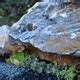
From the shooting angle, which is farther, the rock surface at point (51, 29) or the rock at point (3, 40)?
the rock at point (3, 40)

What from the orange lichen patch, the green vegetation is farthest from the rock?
the orange lichen patch

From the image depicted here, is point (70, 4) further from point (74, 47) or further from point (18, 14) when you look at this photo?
point (18, 14)

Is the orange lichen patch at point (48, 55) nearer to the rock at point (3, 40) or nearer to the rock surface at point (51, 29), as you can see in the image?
the rock surface at point (51, 29)

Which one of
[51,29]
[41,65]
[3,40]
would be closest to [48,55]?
[41,65]

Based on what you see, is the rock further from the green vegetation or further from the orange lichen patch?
the orange lichen patch

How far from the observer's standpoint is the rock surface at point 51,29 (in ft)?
12.6

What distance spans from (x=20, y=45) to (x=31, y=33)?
305 mm

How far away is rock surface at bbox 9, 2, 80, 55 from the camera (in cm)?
384

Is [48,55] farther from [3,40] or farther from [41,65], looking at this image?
[3,40]

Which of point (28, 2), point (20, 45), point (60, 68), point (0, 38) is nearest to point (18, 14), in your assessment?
point (28, 2)

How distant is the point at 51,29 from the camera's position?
4133mm

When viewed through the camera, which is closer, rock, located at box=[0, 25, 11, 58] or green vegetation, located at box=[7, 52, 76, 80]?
green vegetation, located at box=[7, 52, 76, 80]

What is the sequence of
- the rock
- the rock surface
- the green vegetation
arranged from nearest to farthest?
the rock surface < the green vegetation < the rock

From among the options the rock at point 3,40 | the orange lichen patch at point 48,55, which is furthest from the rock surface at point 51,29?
the rock at point 3,40
